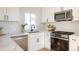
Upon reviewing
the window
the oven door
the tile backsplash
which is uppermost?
the window

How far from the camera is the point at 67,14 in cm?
236

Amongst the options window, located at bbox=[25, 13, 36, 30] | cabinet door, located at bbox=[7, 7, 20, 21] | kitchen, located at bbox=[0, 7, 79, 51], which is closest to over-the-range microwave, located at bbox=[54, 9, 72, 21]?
kitchen, located at bbox=[0, 7, 79, 51]

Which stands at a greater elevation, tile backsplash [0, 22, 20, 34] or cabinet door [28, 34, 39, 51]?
tile backsplash [0, 22, 20, 34]

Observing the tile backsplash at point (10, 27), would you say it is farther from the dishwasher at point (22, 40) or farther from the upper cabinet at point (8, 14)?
the dishwasher at point (22, 40)

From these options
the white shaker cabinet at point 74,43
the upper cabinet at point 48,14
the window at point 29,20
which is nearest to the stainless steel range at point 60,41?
the white shaker cabinet at point 74,43

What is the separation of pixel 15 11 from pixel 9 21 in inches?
12.1

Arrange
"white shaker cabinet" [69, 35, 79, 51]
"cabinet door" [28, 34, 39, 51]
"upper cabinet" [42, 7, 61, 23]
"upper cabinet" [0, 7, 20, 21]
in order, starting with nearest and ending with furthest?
"white shaker cabinet" [69, 35, 79, 51]
"upper cabinet" [0, 7, 20, 21]
"cabinet door" [28, 34, 39, 51]
"upper cabinet" [42, 7, 61, 23]

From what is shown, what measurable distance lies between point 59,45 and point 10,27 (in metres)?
1.37

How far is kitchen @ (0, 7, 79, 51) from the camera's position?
2527mm

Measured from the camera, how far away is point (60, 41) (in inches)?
96.2

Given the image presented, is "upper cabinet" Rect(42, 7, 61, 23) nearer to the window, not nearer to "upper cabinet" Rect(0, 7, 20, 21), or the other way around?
the window

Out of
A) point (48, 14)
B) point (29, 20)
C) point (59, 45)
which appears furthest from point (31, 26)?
point (59, 45)
